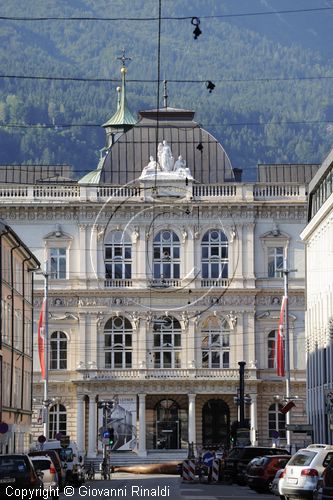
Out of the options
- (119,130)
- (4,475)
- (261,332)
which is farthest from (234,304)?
(4,475)

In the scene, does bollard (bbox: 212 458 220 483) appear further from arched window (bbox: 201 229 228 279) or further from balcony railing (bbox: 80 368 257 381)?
arched window (bbox: 201 229 228 279)

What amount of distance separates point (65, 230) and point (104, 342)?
802cm

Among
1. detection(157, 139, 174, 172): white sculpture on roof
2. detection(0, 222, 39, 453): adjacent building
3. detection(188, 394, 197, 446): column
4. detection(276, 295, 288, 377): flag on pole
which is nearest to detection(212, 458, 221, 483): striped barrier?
detection(0, 222, 39, 453): adjacent building

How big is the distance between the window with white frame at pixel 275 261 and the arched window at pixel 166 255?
6223 mm

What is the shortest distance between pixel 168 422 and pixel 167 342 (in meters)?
5.58

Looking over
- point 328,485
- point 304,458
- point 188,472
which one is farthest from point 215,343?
point 328,485

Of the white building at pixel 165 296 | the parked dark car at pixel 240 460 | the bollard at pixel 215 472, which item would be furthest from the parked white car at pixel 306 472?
the white building at pixel 165 296

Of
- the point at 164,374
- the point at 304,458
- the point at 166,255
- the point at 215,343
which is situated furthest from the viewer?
the point at 166,255

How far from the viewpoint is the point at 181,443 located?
134000 millimetres

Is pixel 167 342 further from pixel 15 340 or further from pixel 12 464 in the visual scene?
pixel 12 464

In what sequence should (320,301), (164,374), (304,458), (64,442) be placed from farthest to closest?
(164,374), (64,442), (320,301), (304,458)

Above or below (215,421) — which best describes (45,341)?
above

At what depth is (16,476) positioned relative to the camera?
2202 inches

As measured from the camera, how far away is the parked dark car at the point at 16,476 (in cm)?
5566
